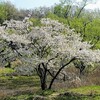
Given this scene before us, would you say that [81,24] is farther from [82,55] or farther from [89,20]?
[82,55]

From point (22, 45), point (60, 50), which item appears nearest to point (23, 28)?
point (22, 45)

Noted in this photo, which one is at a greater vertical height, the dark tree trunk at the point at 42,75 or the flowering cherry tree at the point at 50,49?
the flowering cherry tree at the point at 50,49

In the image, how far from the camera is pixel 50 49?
2250cm

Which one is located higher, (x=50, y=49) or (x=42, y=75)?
(x=50, y=49)

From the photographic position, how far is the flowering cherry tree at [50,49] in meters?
21.2

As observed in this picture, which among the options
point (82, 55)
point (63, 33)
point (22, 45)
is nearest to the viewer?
point (82, 55)

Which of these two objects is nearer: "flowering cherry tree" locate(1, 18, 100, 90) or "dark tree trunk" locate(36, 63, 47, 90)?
"flowering cherry tree" locate(1, 18, 100, 90)

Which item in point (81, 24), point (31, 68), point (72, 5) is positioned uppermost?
point (72, 5)

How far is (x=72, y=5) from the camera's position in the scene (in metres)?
43.9

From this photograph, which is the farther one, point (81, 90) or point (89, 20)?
point (89, 20)

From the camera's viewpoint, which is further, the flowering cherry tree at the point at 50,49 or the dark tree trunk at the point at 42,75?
the dark tree trunk at the point at 42,75

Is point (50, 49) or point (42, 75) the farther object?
point (42, 75)

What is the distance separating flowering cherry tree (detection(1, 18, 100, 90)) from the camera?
69.5 feet

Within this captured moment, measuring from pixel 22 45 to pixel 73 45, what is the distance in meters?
3.55
